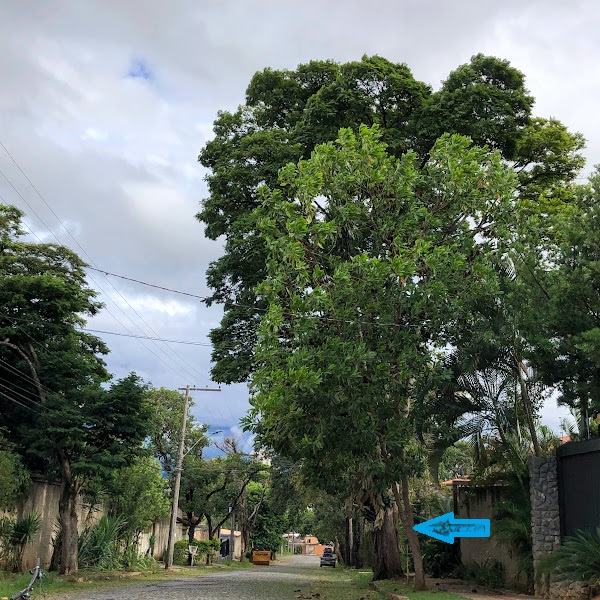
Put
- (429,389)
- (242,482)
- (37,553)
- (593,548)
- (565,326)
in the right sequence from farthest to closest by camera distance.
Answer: (242,482), (37,553), (429,389), (565,326), (593,548)

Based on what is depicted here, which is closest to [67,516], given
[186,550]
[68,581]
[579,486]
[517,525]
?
[68,581]

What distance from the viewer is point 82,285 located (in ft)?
94.4

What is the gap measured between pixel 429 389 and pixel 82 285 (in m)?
17.5

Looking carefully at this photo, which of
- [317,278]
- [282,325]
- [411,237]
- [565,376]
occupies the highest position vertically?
[411,237]

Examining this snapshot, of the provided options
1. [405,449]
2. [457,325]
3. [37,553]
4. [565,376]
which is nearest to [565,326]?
[565,376]

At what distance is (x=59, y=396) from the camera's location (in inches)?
902

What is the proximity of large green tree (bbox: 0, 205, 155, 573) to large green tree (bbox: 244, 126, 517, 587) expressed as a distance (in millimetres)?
8025

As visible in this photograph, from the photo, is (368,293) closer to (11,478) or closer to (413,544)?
(413,544)

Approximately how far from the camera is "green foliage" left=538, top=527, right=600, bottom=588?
12.7m

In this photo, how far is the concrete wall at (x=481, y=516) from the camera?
19.2 metres

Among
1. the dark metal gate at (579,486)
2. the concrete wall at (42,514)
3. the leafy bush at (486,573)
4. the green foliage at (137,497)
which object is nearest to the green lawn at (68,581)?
the concrete wall at (42,514)

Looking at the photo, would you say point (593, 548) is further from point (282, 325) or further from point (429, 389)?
point (282, 325)

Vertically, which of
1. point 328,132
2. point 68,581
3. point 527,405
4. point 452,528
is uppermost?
point 328,132

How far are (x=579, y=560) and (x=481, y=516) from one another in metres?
8.30
